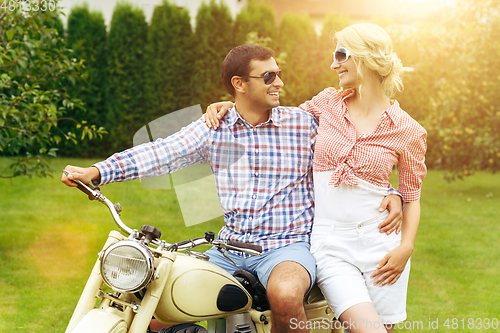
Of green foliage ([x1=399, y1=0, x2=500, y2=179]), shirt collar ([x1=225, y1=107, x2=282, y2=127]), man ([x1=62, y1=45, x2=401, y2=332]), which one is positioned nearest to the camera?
man ([x1=62, y1=45, x2=401, y2=332])

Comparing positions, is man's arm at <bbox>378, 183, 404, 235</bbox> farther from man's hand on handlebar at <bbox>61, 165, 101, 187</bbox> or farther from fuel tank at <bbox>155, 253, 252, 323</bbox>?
man's hand on handlebar at <bbox>61, 165, 101, 187</bbox>

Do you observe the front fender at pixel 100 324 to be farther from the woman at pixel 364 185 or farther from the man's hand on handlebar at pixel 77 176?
the woman at pixel 364 185

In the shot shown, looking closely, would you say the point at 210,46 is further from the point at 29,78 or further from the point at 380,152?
the point at 380,152

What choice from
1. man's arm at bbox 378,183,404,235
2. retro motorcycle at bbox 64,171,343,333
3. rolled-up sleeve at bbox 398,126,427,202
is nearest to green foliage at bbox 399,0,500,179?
rolled-up sleeve at bbox 398,126,427,202

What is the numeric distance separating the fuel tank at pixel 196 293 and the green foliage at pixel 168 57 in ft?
25.2

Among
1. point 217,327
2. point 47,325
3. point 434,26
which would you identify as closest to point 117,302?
point 217,327

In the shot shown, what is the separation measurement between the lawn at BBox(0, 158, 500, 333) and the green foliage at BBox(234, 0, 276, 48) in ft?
11.7

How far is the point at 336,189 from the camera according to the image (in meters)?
2.24

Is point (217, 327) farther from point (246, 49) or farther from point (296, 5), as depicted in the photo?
point (296, 5)

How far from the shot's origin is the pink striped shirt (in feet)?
7.24

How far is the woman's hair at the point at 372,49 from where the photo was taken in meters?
2.29

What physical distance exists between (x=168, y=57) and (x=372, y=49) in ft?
24.8

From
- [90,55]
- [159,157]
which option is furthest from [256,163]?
[90,55]

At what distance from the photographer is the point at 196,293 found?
6.05ft
